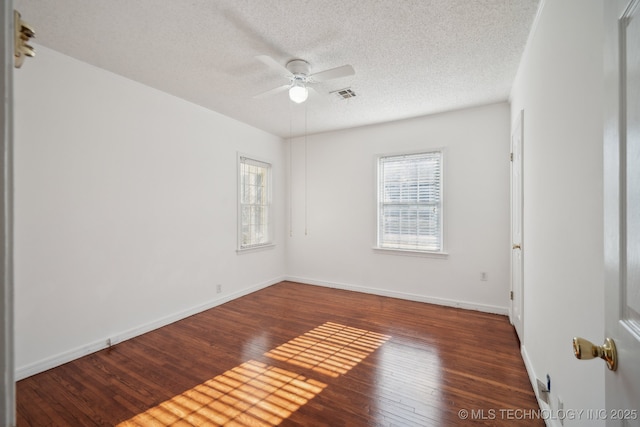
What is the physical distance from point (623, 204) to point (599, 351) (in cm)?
36

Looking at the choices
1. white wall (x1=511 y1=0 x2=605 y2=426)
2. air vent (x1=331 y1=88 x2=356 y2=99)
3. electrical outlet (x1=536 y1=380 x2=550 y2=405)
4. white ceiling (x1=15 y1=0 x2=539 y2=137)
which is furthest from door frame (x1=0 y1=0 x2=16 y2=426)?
air vent (x1=331 y1=88 x2=356 y2=99)

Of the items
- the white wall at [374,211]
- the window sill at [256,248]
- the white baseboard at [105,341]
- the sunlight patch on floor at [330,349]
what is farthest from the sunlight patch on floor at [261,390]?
the window sill at [256,248]

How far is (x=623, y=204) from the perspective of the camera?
2.09 feet

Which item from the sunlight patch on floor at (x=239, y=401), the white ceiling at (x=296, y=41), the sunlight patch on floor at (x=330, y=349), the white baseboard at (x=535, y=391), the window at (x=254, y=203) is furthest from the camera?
the window at (x=254, y=203)

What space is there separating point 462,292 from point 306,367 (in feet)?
8.41

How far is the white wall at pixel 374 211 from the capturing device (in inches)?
148

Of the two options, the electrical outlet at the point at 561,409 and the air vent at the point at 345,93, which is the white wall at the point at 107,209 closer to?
the air vent at the point at 345,93

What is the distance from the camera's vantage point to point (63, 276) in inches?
99.9

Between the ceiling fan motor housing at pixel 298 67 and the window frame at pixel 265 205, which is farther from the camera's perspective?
the window frame at pixel 265 205

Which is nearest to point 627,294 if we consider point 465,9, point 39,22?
point 465,9

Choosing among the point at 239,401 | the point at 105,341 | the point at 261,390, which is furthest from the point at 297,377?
the point at 105,341

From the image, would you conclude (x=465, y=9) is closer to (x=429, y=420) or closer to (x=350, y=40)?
(x=350, y=40)

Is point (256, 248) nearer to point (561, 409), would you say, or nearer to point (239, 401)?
point (239, 401)

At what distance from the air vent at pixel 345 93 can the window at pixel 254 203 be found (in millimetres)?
1908
